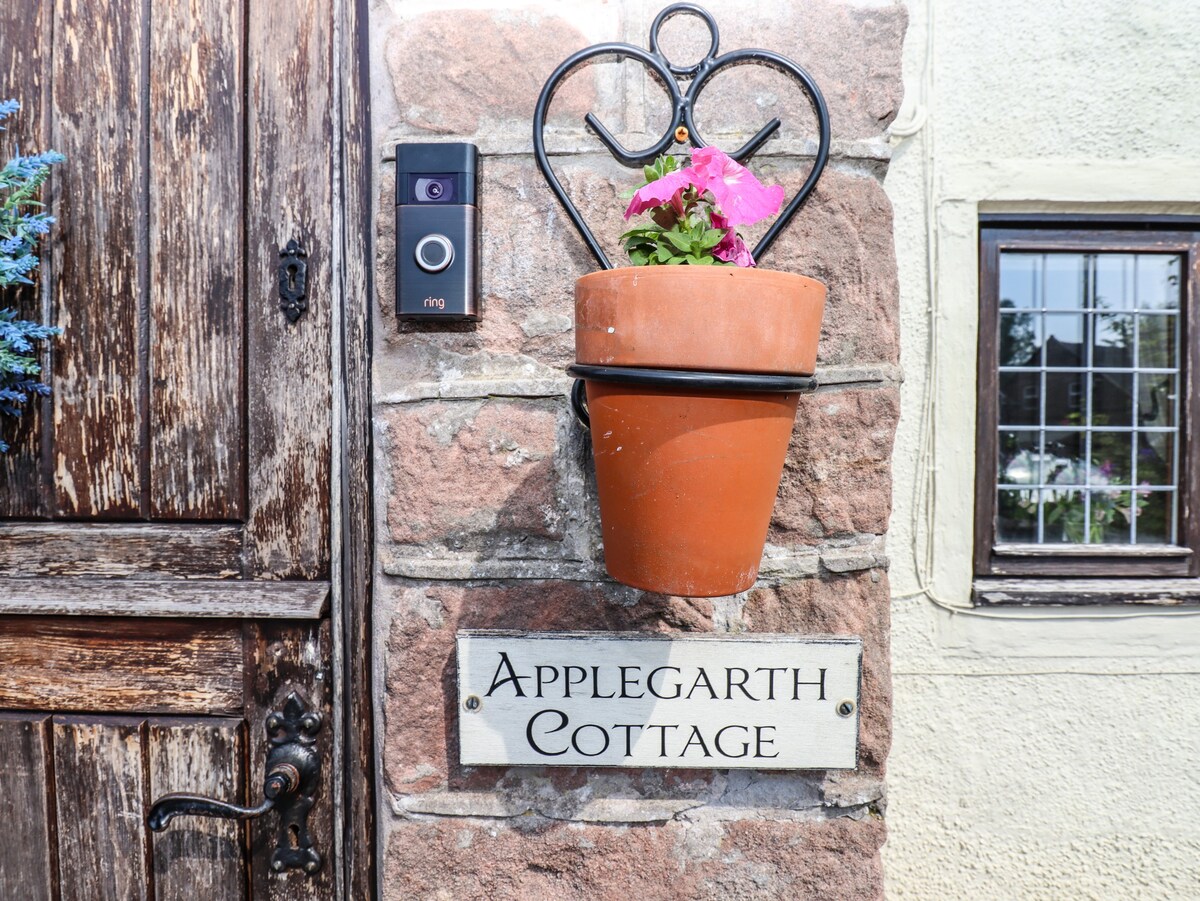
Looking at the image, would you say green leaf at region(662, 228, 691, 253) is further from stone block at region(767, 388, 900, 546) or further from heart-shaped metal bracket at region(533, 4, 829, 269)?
stone block at region(767, 388, 900, 546)

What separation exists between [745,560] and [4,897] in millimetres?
1312

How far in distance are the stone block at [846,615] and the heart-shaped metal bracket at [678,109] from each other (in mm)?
464

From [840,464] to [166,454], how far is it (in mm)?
1023

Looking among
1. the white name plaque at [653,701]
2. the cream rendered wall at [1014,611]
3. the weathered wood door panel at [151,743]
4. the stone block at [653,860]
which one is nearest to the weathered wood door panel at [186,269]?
the weathered wood door panel at [151,743]

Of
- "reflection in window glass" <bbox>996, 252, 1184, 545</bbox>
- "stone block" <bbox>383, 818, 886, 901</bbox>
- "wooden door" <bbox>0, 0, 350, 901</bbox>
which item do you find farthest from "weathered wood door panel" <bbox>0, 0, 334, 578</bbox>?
"reflection in window glass" <bbox>996, 252, 1184, 545</bbox>

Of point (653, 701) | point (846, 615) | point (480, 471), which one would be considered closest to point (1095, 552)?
point (846, 615)

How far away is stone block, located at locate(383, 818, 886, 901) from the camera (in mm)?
884

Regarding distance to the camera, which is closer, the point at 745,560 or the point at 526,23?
the point at 745,560

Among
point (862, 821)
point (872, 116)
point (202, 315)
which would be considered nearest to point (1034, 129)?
point (872, 116)

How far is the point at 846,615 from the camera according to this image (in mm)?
875

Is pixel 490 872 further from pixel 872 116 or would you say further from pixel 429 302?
pixel 872 116

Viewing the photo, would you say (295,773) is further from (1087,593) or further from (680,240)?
(1087,593)

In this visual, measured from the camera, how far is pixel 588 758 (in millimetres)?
869

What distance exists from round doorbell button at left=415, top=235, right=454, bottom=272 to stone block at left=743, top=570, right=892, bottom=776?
625mm
